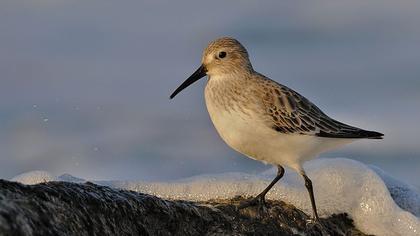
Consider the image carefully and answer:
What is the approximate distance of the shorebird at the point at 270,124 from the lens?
22.8 feet

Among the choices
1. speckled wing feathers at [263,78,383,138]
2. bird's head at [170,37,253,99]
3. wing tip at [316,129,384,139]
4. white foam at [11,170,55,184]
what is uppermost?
bird's head at [170,37,253,99]

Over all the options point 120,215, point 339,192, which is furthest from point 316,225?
point 120,215

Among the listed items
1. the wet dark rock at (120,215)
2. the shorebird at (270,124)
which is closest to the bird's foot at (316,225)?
the wet dark rock at (120,215)

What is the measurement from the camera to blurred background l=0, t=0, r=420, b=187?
13078mm

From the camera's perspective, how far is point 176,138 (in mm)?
13602

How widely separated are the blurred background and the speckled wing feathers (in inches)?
190

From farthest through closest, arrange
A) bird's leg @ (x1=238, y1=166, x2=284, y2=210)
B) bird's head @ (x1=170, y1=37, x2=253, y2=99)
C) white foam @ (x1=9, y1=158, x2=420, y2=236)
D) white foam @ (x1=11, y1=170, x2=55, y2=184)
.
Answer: bird's head @ (x1=170, y1=37, x2=253, y2=99) < white foam @ (x1=11, y1=170, x2=55, y2=184) < white foam @ (x1=9, y1=158, x2=420, y2=236) < bird's leg @ (x1=238, y1=166, x2=284, y2=210)

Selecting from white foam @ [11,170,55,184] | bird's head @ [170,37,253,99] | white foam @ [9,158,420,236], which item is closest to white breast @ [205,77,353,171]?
white foam @ [9,158,420,236]

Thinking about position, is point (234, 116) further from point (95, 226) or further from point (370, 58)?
point (370, 58)

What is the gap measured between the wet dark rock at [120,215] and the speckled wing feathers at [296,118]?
0.84 metres

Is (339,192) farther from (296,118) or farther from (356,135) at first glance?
(296,118)

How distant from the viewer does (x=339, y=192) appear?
23.4ft

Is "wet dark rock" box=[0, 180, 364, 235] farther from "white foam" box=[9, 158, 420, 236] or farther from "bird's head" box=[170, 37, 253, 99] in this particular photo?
"bird's head" box=[170, 37, 253, 99]

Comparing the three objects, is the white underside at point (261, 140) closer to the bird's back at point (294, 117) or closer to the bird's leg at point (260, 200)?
the bird's back at point (294, 117)
